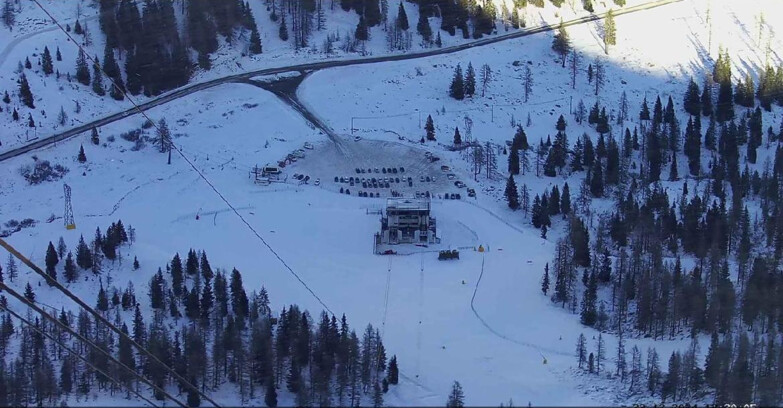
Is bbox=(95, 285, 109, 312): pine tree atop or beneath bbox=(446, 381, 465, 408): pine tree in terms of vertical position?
atop

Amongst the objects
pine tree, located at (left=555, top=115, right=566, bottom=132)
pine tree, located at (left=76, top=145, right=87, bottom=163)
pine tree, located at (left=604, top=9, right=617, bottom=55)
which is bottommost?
pine tree, located at (left=76, top=145, right=87, bottom=163)

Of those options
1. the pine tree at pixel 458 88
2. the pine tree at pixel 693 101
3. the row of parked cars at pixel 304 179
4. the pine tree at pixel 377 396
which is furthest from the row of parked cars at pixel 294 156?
the pine tree at pixel 377 396

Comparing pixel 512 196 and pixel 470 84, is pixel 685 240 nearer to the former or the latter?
pixel 512 196

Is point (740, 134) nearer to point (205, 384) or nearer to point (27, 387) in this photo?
point (205, 384)

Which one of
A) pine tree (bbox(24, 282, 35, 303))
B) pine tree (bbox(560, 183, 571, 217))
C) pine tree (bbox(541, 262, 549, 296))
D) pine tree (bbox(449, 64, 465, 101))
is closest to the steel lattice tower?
pine tree (bbox(24, 282, 35, 303))

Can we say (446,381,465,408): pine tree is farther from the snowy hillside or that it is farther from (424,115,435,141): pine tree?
(424,115,435,141): pine tree

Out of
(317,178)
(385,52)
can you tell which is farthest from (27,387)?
(385,52)

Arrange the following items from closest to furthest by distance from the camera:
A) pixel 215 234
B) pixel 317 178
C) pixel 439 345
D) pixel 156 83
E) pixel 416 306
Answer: pixel 439 345 < pixel 416 306 < pixel 215 234 < pixel 317 178 < pixel 156 83
